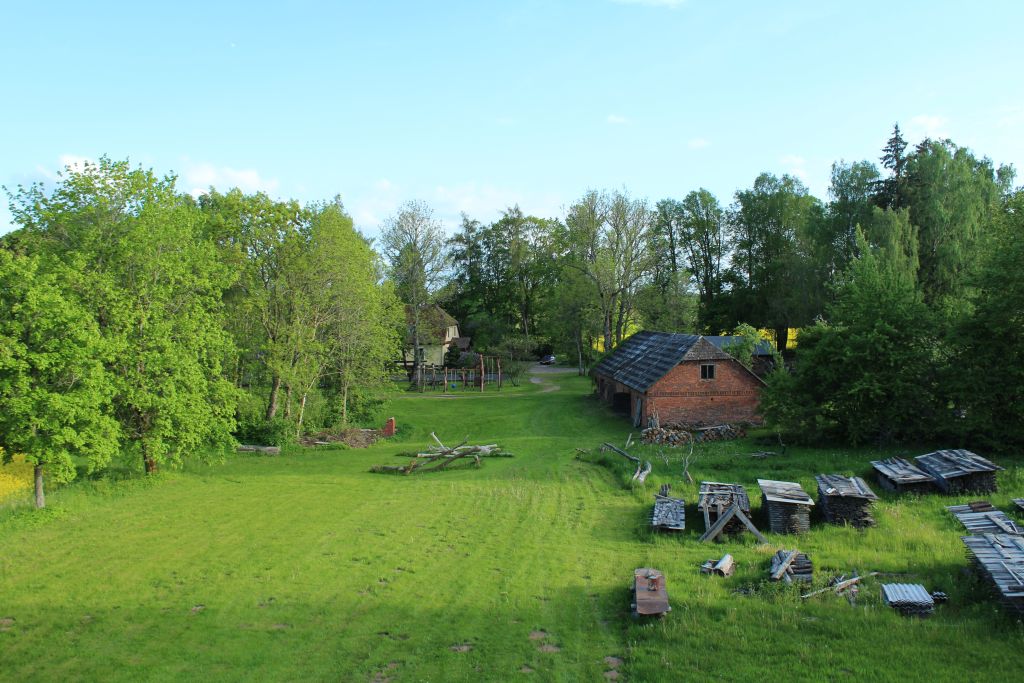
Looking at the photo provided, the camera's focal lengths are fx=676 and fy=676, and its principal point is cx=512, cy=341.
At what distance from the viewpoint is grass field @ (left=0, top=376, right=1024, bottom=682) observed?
33.7 feet

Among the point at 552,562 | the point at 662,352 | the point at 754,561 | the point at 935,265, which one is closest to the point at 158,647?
the point at 552,562

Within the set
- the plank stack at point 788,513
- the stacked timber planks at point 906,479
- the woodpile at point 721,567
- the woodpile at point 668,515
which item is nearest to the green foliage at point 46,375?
the woodpile at point 668,515

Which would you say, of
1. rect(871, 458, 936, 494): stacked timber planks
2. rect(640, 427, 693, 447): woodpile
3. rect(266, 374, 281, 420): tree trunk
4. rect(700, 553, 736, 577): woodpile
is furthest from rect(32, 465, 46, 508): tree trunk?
rect(871, 458, 936, 494): stacked timber planks

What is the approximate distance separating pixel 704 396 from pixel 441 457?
15.0 meters

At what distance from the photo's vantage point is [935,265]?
42750 mm

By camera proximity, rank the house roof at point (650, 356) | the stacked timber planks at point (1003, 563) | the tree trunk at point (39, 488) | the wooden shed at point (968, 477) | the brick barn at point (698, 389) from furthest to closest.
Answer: the house roof at point (650, 356)
the brick barn at point (698, 389)
the tree trunk at point (39, 488)
the wooden shed at point (968, 477)
the stacked timber planks at point (1003, 563)

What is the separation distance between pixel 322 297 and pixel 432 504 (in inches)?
641

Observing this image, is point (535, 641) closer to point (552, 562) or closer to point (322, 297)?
point (552, 562)

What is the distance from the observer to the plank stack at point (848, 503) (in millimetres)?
16062

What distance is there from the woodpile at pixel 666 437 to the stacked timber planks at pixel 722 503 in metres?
11.0

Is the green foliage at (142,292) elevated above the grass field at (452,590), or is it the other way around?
the green foliage at (142,292)

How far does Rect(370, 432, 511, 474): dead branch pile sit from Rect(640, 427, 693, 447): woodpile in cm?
669

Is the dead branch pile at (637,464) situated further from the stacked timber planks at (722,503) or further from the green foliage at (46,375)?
the green foliage at (46,375)

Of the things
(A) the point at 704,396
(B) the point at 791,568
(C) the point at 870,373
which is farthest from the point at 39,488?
(C) the point at 870,373
